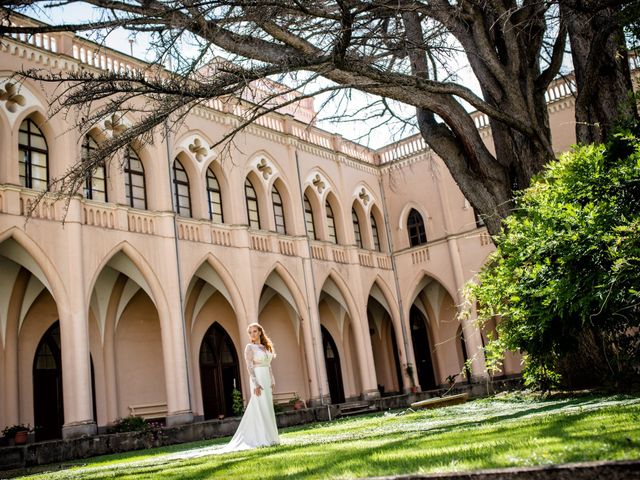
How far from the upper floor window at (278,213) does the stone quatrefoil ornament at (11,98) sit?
918cm

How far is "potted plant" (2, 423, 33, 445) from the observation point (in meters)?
14.1

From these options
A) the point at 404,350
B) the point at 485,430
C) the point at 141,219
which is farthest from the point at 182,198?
the point at 485,430

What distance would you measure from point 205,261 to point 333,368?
9.61 m

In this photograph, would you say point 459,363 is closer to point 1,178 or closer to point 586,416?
point 1,178

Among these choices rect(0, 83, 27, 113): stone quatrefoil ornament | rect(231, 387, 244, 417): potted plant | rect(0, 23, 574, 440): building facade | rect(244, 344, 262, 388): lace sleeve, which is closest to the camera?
rect(244, 344, 262, 388): lace sleeve

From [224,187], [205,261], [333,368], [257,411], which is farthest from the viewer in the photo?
[333,368]

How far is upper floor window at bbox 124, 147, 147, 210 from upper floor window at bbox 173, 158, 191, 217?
46.3 inches

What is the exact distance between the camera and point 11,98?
15086 mm

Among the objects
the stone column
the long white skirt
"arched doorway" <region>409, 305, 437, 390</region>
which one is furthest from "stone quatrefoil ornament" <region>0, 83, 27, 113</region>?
"arched doorway" <region>409, 305, 437, 390</region>

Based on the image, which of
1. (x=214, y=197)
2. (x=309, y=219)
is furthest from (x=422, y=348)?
(x=214, y=197)

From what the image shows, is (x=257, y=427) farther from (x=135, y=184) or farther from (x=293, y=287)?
(x=293, y=287)

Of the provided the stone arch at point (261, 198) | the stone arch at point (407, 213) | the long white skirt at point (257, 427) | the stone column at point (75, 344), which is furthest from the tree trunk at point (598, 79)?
the stone arch at point (407, 213)

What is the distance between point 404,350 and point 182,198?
11363mm

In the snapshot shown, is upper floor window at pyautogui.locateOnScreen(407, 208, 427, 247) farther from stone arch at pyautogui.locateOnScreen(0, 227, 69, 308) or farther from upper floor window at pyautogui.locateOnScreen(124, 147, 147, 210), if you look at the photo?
stone arch at pyautogui.locateOnScreen(0, 227, 69, 308)
